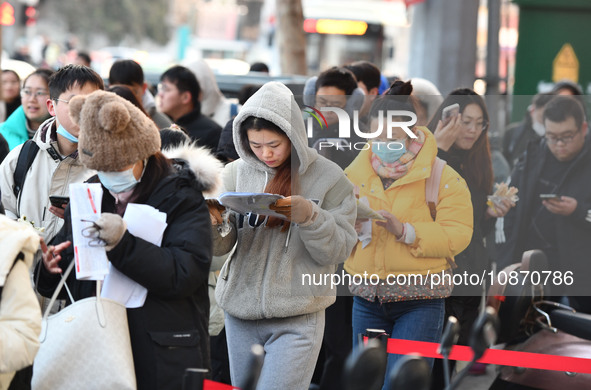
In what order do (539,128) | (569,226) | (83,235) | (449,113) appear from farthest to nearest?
(539,128) < (569,226) < (449,113) < (83,235)

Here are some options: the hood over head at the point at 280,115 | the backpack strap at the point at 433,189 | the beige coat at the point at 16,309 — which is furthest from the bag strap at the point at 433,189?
the beige coat at the point at 16,309

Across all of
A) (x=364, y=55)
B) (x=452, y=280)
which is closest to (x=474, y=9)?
(x=364, y=55)

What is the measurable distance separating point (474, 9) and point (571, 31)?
165 centimetres

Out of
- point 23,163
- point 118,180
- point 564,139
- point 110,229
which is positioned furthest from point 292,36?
point 110,229

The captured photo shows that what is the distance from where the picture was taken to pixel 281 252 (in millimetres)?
4586

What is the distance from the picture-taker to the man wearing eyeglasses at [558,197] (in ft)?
17.9

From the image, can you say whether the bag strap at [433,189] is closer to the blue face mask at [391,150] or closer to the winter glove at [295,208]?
the blue face mask at [391,150]

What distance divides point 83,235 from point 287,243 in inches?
47.1

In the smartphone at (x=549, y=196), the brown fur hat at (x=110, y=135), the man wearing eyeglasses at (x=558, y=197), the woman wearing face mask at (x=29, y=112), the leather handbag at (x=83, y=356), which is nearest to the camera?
the leather handbag at (x=83, y=356)

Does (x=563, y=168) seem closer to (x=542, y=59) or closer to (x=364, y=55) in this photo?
(x=542, y=59)

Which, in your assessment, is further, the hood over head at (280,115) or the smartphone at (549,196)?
the smartphone at (549,196)

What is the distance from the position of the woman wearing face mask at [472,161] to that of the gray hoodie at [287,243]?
31.2 inches

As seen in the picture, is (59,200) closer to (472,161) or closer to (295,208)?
(295,208)

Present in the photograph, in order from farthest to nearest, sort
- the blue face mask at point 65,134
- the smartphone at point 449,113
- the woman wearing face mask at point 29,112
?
1. the woman wearing face mask at point 29,112
2. the smartphone at point 449,113
3. the blue face mask at point 65,134
